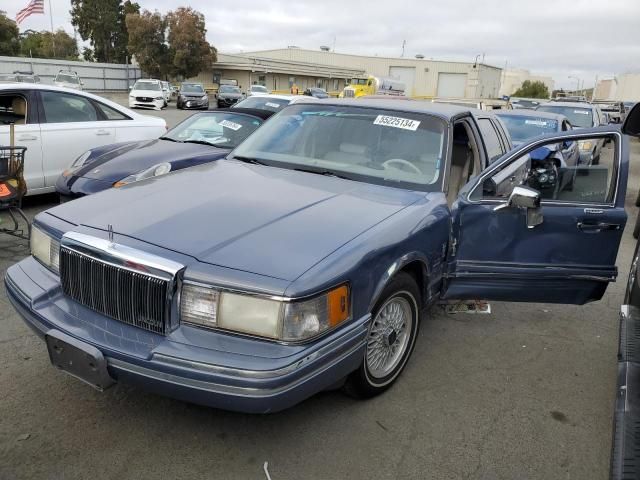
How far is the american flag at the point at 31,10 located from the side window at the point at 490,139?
33.0 metres

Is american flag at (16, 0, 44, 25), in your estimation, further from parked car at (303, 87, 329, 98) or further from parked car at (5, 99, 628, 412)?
parked car at (5, 99, 628, 412)

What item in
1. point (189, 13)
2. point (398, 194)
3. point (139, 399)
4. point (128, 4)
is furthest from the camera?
point (128, 4)

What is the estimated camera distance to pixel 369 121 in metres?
3.89

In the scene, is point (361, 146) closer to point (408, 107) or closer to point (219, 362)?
point (408, 107)

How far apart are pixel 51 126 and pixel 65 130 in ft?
0.61

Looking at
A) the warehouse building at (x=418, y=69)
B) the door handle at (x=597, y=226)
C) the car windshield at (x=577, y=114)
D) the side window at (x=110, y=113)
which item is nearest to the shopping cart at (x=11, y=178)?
the side window at (x=110, y=113)

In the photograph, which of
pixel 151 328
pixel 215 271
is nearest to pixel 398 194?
pixel 215 271

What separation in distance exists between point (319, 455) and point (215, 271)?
3.62 ft

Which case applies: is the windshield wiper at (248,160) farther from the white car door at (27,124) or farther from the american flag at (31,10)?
the american flag at (31,10)

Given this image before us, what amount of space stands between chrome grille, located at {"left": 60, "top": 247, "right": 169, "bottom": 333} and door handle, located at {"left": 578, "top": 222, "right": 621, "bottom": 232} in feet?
9.15

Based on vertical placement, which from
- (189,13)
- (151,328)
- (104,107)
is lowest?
(151,328)

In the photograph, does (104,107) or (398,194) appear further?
(104,107)

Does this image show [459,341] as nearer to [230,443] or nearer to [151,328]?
[230,443]

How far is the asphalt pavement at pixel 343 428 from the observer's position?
8.41ft
